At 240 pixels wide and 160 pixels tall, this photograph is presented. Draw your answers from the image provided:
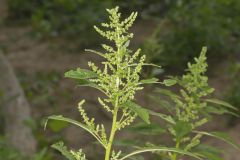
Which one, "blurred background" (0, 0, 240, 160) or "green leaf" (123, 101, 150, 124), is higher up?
"blurred background" (0, 0, 240, 160)

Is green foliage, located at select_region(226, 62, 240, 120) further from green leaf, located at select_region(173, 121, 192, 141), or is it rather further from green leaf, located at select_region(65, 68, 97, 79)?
green leaf, located at select_region(65, 68, 97, 79)

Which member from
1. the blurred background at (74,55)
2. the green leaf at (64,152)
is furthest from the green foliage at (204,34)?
the green leaf at (64,152)

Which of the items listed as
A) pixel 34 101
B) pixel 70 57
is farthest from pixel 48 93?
pixel 70 57

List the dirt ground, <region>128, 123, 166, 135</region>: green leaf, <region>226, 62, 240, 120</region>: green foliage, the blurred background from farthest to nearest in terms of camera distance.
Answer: the dirt ground, <region>226, 62, 240, 120</region>: green foliage, the blurred background, <region>128, 123, 166, 135</region>: green leaf

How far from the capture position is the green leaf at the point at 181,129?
1.84 meters

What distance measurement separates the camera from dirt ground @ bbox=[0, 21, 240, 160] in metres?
5.16

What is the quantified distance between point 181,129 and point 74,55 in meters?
5.52

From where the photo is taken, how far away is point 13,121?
4.82 metres

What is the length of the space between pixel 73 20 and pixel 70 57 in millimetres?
Result: 840

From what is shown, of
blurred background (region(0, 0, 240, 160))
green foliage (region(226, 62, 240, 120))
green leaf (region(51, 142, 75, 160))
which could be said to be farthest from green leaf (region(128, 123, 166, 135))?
green foliage (region(226, 62, 240, 120))

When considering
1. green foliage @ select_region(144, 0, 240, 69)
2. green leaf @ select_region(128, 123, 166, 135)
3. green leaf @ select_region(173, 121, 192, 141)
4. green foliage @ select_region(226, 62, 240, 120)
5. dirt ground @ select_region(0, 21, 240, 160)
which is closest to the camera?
green leaf @ select_region(173, 121, 192, 141)

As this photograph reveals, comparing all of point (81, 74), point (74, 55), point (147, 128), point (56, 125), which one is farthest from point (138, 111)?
point (74, 55)

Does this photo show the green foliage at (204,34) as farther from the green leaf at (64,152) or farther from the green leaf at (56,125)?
the green leaf at (64,152)

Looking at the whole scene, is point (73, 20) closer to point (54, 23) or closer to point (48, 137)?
point (54, 23)
